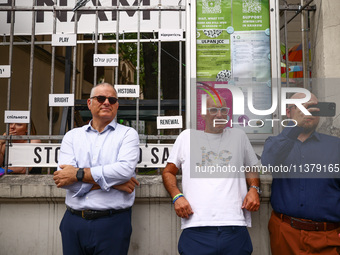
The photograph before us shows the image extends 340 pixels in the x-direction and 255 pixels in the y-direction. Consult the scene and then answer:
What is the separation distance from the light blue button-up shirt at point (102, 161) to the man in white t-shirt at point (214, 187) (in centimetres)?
44

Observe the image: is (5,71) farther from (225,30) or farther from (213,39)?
(225,30)

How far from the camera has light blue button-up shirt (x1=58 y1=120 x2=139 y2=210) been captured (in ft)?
8.73

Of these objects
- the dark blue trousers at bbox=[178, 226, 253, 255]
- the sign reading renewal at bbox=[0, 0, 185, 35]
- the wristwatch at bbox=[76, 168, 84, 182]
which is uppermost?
the sign reading renewal at bbox=[0, 0, 185, 35]

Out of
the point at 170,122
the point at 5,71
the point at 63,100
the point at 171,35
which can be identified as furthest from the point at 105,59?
the point at 5,71

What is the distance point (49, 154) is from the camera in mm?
3465

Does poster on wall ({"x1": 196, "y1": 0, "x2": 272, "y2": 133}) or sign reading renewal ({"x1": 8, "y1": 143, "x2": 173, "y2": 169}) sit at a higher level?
poster on wall ({"x1": 196, "y1": 0, "x2": 272, "y2": 133})

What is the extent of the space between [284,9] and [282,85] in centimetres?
88

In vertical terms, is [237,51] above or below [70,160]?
above

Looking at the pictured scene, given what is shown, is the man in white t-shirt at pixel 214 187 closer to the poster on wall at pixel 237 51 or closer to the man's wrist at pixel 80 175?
the poster on wall at pixel 237 51

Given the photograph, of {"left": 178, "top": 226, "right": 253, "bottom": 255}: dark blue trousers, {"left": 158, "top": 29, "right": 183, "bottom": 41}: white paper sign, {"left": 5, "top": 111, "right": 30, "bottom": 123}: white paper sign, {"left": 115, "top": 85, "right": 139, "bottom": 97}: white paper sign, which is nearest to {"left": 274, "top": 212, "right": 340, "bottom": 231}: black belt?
{"left": 178, "top": 226, "right": 253, "bottom": 255}: dark blue trousers

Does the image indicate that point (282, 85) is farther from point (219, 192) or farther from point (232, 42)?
point (219, 192)

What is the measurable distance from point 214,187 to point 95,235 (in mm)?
1084

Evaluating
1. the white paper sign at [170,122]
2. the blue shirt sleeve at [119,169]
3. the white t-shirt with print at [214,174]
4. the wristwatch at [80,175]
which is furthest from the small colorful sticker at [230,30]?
the wristwatch at [80,175]

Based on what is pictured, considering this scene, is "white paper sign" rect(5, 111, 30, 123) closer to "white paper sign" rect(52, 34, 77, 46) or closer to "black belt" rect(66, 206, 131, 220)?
"white paper sign" rect(52, 34, 77, 46)
